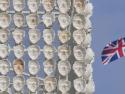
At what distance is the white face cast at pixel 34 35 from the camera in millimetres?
59594

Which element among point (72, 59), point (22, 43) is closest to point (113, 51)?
point (72, 59)

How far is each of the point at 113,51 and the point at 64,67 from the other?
16.7ft

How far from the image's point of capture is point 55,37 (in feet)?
198

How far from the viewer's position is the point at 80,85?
192 feet

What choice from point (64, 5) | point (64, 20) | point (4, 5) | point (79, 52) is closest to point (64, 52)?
point (79, 52)

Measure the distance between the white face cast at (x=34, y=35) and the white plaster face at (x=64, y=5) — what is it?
2694 millimetres

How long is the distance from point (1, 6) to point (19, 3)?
5.49 ft

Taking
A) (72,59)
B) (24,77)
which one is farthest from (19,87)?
(72,59)

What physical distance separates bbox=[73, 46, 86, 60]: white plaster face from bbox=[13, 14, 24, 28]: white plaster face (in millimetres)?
4938

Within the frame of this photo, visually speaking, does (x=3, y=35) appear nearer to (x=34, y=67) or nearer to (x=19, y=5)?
(x=19, y=5)

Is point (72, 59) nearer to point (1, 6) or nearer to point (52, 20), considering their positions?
point (52, 20)

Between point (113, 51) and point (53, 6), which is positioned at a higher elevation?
point (53, 6)

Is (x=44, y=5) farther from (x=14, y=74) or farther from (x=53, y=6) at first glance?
(x=14, y=74)

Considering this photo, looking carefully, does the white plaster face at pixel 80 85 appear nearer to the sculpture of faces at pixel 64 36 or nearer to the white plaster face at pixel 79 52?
the white plaster face at pixel 79 52
